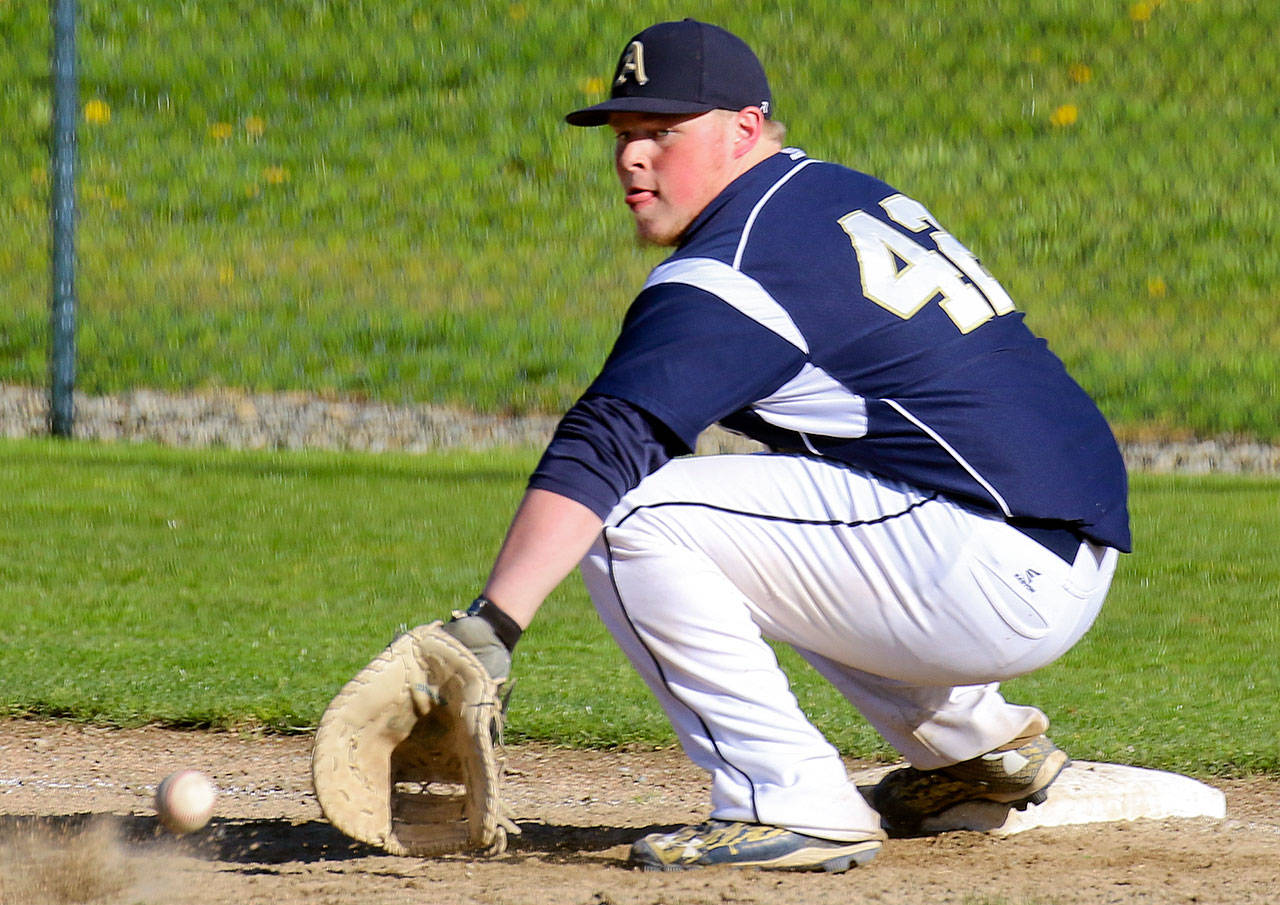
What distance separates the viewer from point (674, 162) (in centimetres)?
293

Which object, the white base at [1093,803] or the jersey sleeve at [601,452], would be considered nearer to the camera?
the jersey sleeve at [601,452]

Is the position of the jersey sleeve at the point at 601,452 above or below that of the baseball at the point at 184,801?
above

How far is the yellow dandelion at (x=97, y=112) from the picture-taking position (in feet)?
52.3

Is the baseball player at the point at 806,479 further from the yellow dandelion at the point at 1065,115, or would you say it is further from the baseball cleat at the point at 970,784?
the yellow dandelion at the point at 1065,115

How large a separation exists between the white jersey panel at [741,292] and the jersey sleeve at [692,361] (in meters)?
→ 0.01

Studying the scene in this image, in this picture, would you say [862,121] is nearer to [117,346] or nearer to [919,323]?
[117,346]

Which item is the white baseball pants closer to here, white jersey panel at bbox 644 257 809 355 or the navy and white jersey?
the navy and white jersey

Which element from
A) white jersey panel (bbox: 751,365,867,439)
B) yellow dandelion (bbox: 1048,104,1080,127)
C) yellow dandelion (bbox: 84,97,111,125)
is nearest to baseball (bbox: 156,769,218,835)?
white jersey panel (bbox: 751,365,867,439)

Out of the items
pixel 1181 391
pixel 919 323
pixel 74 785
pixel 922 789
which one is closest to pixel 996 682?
pixel 922 789

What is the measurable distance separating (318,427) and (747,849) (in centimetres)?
759

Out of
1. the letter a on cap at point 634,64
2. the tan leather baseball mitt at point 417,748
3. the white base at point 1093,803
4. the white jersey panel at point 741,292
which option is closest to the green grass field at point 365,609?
the tan leather baseball mitt at point 417,748

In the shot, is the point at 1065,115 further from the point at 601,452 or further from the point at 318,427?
the point at 601,452

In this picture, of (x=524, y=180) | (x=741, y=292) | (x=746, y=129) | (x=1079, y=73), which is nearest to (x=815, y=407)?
(x=741, y=292)

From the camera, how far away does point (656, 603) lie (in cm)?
274
